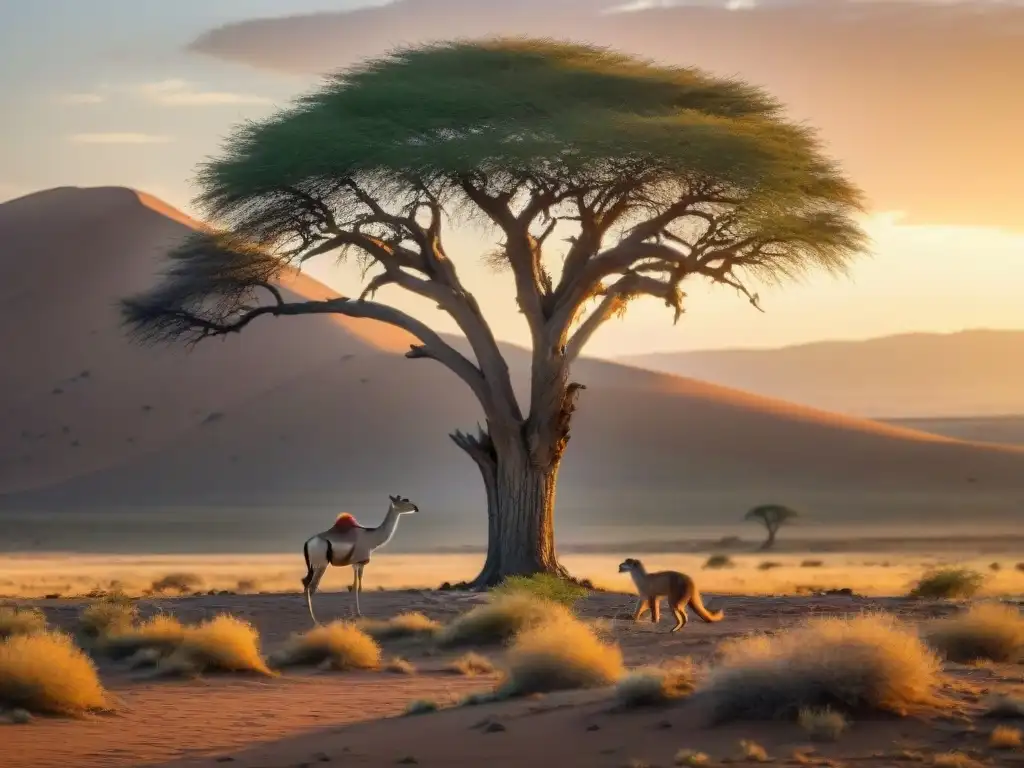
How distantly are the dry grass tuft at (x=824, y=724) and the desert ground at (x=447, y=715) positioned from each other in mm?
76

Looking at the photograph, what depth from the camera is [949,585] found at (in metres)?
28.4

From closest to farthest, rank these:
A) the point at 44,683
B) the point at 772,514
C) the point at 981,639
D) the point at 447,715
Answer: the point at 447,715 → the point at 44,683 → the point at 981,639 → the point at 772,514

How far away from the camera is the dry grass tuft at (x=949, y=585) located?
2834 centimetres

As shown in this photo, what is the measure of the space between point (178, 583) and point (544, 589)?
15.4m

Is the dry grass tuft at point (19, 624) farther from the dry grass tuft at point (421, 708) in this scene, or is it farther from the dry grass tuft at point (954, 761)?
the dry grass tuft at point (954, 761)

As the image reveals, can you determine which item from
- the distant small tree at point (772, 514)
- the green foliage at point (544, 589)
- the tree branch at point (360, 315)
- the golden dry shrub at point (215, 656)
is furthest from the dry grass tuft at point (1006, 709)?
the distant small tree at point (772, 514)

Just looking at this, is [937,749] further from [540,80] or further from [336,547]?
[540,80]

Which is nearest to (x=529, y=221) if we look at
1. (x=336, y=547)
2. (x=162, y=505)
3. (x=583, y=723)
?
(x=336, y=547)

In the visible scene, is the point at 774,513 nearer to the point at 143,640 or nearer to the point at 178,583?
the point at 178,583

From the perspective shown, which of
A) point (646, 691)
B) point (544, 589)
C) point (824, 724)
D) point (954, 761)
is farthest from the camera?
point (544, 589)

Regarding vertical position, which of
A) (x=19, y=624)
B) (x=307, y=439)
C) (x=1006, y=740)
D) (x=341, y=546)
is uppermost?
(x=307, y=439)

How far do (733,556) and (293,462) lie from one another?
34.3 metres

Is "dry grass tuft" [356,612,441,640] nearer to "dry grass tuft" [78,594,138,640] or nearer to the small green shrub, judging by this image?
"dry grass tuft" [78,594,138,640]

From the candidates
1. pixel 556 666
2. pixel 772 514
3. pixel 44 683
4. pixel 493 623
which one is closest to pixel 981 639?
pixel 556 666
